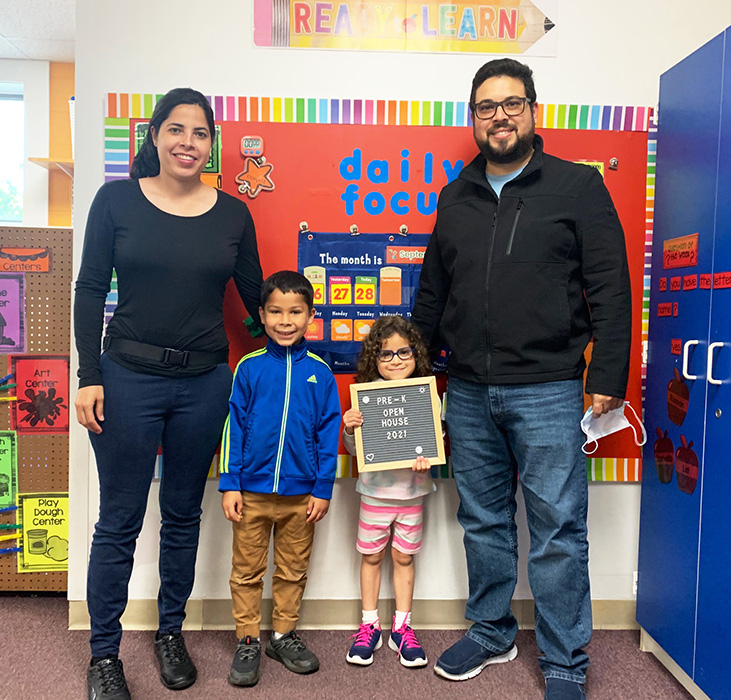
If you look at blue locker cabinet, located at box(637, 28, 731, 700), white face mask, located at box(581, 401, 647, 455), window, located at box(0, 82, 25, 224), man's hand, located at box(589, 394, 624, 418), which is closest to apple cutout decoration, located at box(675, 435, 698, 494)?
blue locker cabinet, located at box(637, 28, 731, 700)

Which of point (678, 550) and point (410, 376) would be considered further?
point (410, 376)

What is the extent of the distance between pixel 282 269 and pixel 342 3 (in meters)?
0.99

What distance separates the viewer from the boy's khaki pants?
6.46 ft

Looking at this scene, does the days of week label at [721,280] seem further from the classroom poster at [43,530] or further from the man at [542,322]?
the classroom poster at [43,530]

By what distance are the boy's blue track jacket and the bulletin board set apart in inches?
11.9

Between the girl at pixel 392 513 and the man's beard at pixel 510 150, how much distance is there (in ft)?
1.95

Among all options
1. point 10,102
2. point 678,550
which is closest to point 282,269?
point 678,550

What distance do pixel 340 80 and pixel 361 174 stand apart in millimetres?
355

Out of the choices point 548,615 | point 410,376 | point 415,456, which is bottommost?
point 548,615

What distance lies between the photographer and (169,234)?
1798mm

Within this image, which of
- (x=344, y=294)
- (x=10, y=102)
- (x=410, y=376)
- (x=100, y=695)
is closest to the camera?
(x=100, y=695)

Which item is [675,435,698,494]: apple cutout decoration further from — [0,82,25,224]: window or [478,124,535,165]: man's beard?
[0,82,25,224]: window

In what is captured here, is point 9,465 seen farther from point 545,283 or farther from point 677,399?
point 677,399

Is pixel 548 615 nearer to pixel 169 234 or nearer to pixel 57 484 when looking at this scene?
pixel 169 234
